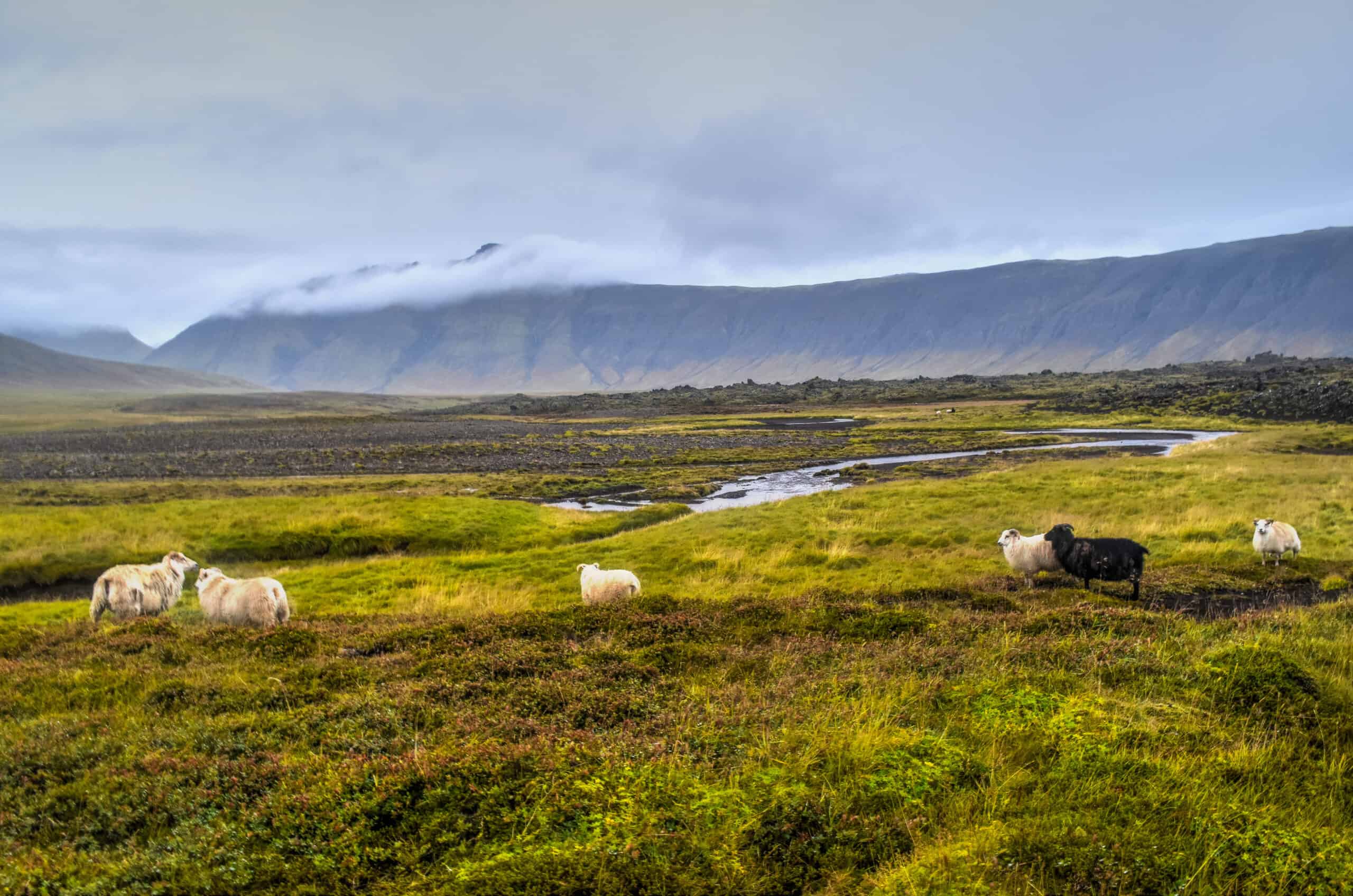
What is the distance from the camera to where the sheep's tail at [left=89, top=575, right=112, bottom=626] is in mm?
14570

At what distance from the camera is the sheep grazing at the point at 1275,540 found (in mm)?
16531

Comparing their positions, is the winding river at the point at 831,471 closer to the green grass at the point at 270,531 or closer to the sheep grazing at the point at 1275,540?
the green grass at the point at 270,531

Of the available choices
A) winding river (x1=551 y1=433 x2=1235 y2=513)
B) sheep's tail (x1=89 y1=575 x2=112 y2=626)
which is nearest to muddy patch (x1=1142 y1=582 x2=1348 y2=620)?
winding river (x1=551 y1=433 x2=1235 y2=513)

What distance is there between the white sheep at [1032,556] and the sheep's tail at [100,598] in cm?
2029

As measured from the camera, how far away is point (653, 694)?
745 centimetres

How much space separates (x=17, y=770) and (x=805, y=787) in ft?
24.4

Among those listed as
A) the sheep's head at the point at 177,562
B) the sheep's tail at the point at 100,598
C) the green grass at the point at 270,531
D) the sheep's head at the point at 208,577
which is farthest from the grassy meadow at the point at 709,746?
the green grass at the point at 270,531

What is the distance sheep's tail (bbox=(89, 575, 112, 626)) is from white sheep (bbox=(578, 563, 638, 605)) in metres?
10.5

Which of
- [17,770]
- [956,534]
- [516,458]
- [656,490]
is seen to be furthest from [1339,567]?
[516,458]

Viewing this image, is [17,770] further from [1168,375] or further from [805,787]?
[1168,375]

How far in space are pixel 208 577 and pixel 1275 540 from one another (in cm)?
2515

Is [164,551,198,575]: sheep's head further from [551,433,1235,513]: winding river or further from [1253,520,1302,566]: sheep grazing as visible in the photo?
[1253,520,1302,566]: sheep grazing

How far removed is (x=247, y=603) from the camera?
13.3 m

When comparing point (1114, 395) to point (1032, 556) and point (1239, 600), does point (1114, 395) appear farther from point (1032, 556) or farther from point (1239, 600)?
point (1239, 600)
